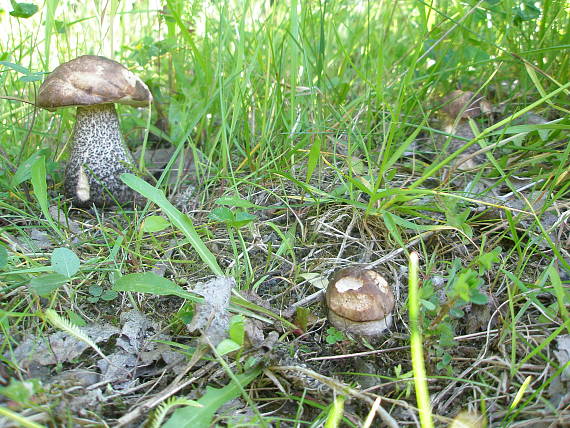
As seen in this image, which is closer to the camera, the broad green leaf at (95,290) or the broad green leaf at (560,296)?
the broad green leaf at (560,296)

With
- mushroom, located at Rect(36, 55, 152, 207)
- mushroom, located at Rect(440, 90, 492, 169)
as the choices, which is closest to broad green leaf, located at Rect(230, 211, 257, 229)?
mushroom, located at Rect(36, 55, 152, 207)

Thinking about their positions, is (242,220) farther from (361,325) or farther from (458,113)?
(458,113)

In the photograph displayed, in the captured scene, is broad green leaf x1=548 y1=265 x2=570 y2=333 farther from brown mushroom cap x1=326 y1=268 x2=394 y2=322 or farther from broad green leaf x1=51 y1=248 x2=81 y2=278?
broad green leaf x1=51 y1=248 x2=81 y2=278

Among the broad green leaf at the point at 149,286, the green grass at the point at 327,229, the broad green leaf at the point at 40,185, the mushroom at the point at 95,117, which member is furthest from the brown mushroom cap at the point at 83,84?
the broad green leaf at the point at 149,286

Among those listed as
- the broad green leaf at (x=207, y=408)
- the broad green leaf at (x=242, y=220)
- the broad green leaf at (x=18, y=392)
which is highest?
the broad green leaf at (x=242, y=220)

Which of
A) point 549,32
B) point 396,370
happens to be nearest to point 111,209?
point 396,370

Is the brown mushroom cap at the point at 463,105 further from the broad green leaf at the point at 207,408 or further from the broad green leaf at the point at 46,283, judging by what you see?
the broad green leaf at the point at 46,283

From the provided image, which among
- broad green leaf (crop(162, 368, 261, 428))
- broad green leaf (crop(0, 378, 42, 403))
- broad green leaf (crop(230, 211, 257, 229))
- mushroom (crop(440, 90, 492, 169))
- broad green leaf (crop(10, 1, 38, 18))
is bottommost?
broad green leaf (crop(162, 368, 261, 428))

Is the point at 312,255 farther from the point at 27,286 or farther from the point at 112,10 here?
the point at 112,10
